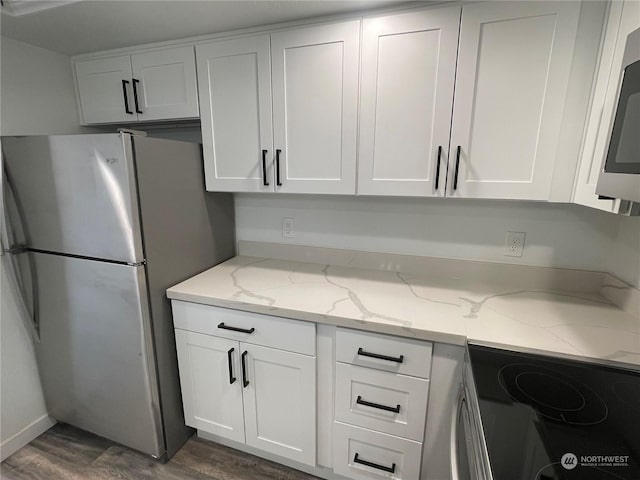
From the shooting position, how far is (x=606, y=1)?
1.03m

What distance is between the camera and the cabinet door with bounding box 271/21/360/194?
1.31m

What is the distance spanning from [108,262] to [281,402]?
977 millimetres

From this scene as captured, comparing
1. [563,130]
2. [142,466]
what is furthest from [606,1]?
[142,466]

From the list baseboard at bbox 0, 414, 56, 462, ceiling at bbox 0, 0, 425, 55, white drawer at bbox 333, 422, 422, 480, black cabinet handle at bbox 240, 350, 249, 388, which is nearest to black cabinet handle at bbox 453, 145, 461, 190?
ceiling at bbox 0, 0, 425, 55

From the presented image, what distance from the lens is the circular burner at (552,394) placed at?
0.77 metres

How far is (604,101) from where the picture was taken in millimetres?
1025

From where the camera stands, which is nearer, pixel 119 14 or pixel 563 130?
pixel 563 130

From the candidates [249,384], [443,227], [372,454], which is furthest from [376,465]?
[443,227]

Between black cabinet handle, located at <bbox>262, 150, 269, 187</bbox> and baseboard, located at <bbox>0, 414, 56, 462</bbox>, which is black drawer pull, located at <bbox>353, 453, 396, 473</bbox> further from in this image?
baseboard, located at <bbox>0, 414, 56, 462</bbox>

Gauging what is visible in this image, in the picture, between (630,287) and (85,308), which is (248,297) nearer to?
(85,308)

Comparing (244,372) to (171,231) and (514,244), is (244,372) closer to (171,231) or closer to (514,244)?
(171,231)

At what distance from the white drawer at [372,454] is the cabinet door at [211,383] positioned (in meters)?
0.50

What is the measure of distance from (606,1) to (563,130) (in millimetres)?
403

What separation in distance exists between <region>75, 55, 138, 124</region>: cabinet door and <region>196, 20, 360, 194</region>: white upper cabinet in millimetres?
468
